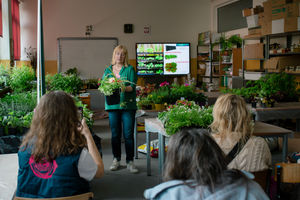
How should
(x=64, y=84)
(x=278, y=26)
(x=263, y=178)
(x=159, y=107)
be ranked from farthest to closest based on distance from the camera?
(x=278, y=26) → (x=64, y=84) → (x=159, y=107) → (x=263, y=178)

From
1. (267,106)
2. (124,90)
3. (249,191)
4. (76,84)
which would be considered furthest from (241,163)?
(76,84)

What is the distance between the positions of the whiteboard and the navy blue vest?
32.6ft

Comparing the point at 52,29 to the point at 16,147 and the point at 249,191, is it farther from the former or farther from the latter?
the point at 249,191

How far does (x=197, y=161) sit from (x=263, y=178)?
127cm

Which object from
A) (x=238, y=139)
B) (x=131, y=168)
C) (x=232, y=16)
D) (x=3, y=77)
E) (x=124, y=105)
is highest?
(x=232, y=16)

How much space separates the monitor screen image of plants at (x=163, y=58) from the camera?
1170 cm

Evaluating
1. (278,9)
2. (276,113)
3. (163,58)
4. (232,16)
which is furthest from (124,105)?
(163,58)

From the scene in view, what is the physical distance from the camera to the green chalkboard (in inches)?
400

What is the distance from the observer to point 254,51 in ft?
28.1

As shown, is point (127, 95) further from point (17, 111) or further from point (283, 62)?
point (283, 62)

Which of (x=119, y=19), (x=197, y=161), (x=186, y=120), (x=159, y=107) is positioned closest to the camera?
(x=197, y=161)

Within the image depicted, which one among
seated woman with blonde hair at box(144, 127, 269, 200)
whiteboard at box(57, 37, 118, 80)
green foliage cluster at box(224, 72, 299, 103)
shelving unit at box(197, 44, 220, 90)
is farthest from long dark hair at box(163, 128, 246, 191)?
whiteboard at box(57, 37, 118, 80)

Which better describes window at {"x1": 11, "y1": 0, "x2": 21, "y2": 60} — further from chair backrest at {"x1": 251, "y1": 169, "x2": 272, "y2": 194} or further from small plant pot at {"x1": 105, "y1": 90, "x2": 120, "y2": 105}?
chair backrest at {"x1": 251, "y1": 169, "x2": 272, "y2": 194}

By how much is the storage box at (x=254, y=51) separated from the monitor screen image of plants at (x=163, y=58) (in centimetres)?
333
